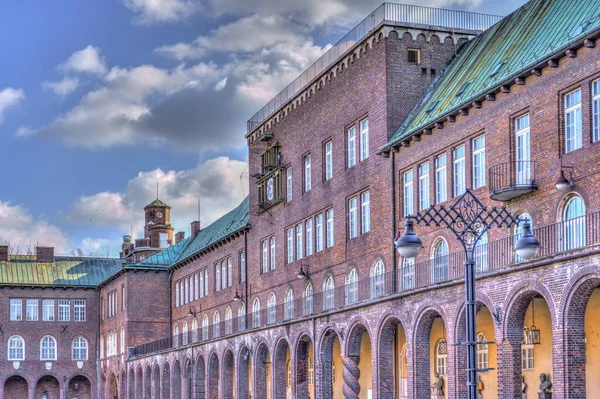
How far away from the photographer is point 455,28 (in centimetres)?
4347

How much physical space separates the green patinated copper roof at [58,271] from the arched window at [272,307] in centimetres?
3586

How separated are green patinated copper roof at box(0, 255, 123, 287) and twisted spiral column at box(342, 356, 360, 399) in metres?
49.9

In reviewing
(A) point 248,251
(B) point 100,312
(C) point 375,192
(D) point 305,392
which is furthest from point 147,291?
(C) point 375,192

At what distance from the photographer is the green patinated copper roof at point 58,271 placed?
86625mm

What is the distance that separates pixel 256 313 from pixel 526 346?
23.4m

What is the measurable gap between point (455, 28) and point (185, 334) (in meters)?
32.9

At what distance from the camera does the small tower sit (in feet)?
304

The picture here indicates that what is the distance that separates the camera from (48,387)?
8788 cm

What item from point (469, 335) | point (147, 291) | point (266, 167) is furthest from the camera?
point (147, 291)

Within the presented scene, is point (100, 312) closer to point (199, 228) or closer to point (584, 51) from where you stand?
point (199, 228)

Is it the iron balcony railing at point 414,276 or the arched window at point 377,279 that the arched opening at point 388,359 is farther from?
the arched window at point 377,279

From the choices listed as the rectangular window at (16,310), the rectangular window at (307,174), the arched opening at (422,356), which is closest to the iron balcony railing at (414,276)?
the arched opening at (422,356)

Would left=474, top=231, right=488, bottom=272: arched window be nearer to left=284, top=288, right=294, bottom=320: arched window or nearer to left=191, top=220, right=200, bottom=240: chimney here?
left=284, top=288, right=294, bottom=320: arched window

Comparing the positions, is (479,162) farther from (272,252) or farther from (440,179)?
(272,252)
